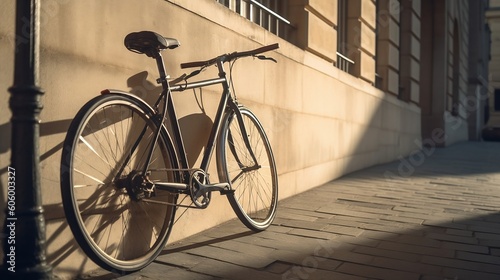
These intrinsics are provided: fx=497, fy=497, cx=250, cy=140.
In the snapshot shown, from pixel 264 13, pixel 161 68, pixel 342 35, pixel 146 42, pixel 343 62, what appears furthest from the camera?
pixel 342 35

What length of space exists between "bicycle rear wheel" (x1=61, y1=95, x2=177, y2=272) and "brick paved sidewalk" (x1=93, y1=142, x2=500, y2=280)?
175mm

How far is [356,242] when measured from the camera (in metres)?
3.44

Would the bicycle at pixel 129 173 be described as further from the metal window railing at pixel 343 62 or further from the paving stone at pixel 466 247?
the metal window railing at pixel 343 62

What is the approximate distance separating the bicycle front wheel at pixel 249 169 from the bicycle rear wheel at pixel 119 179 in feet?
2.05

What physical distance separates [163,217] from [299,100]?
295 centimetres

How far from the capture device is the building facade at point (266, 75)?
7.87 feet

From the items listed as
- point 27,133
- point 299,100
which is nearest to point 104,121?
point 27,133

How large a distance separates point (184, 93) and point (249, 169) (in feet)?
2.54

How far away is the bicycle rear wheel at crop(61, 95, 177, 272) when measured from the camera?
2.49 metres

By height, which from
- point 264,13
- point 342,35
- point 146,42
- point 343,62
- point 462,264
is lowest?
point 462,264

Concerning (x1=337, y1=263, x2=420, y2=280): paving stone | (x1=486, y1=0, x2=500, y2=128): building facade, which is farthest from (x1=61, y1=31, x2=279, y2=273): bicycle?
(x1=486, y1=0, x2=500, y2=128): building facade

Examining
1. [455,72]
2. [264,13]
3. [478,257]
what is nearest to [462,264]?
[478,257]

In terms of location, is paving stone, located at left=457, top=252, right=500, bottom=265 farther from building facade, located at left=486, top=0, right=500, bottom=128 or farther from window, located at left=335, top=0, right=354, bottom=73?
building facade, located at left=486, top=0, right=500, bottom=128

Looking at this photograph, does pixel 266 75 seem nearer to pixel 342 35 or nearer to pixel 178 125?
pixel 178 125
